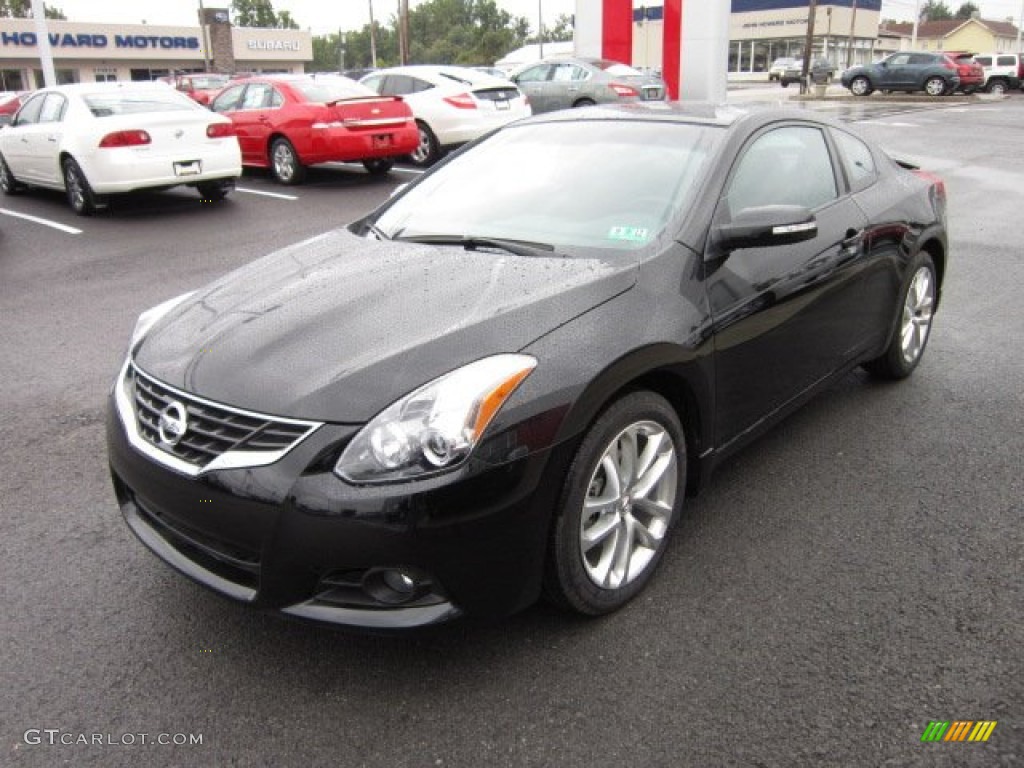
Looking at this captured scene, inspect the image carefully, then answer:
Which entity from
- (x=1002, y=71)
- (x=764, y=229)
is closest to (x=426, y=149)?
(x=764, y=229)

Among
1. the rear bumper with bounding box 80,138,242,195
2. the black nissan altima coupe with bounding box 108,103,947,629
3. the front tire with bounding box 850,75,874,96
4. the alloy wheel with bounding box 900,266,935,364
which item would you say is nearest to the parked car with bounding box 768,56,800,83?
the front tire with bounding box 850,75,874,96

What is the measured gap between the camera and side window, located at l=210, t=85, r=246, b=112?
43.5 ft

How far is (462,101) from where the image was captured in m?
13.8

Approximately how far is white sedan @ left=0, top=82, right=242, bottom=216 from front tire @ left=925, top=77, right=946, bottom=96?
1257 inches

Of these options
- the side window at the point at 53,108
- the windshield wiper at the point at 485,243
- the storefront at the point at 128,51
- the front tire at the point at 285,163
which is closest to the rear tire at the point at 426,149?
the front tire at the point at 285,163

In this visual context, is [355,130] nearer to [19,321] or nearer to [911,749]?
[19,321]

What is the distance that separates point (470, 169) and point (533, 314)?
1510 millimetres

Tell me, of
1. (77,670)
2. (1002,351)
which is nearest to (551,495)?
(77,670)

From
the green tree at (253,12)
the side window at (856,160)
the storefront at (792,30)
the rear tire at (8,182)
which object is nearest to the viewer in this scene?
the side window at (856,160)

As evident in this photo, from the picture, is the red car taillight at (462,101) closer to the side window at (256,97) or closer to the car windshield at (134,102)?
the side window at (256,97)

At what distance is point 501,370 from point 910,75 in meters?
37.9

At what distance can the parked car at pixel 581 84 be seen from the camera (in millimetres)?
18625

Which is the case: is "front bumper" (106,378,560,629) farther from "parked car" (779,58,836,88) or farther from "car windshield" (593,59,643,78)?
"parked car" (779,58,836,88)

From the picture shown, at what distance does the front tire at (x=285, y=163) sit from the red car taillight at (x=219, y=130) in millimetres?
1691
